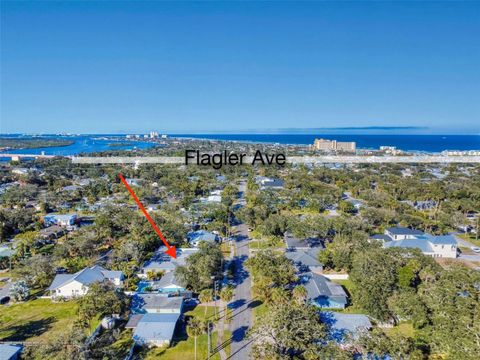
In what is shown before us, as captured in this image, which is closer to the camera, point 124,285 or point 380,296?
point 380,296

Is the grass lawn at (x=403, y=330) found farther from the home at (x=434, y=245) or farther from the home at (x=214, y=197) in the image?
the home at (x=214, y=197)

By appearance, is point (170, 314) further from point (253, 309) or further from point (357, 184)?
point (357, 184)

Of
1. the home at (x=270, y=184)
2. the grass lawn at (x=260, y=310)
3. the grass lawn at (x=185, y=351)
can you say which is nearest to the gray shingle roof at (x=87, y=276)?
the grass lawn at (x=185, y=351)

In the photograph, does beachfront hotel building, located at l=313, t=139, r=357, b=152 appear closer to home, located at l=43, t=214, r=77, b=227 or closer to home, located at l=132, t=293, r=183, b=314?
home, located at l=43, t=214, r=77, b=227

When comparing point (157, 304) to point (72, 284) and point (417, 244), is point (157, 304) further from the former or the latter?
point (417, 244)

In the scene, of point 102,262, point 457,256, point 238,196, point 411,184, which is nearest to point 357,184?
point 411,184

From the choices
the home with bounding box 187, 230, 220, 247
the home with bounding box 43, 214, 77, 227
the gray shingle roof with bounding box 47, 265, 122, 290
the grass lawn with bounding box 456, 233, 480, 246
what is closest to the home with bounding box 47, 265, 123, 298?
the gray shingle roof with bounding box 47, 265, 122, 290
